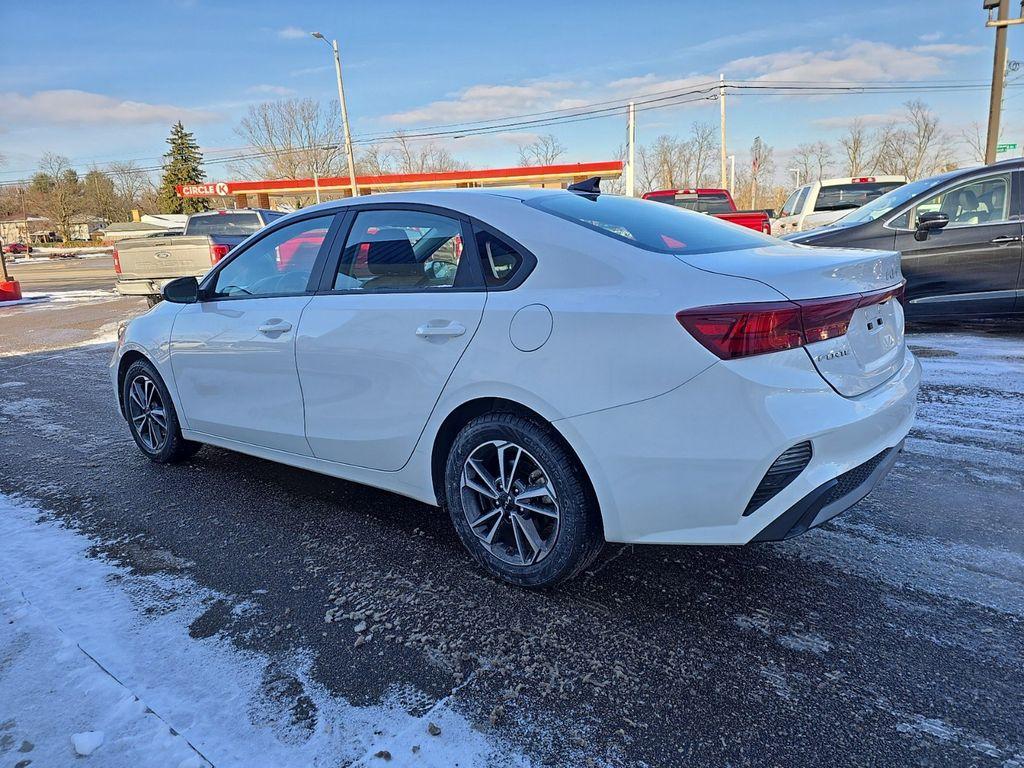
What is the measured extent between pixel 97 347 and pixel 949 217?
10917 mm

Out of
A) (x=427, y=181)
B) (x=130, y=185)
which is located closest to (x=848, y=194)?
(x=427, y=181)

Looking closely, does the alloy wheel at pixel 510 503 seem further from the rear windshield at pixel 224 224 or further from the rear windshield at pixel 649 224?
the rear windshield at pixel 224 224

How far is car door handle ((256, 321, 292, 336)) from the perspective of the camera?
3.36 metres

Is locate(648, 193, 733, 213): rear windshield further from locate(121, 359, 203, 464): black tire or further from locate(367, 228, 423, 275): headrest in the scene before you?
locate(367, 228, 423, 275): headrest

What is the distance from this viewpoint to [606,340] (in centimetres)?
231

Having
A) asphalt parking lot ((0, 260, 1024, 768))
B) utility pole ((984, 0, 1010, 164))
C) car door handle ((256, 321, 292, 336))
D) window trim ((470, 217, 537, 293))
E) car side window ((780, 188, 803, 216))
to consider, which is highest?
utility pole ((984, 0, 1010, 164))

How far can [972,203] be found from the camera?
7254 mm

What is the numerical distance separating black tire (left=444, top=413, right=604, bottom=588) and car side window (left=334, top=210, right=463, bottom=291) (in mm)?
680

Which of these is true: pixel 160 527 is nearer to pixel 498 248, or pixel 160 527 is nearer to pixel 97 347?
pixel 498 248

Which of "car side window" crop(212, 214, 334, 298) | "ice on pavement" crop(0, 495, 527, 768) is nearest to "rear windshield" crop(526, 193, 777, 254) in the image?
"car side window" crop(212, 214, 334, 298)

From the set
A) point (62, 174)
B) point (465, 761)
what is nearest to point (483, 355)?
point (465, 761)

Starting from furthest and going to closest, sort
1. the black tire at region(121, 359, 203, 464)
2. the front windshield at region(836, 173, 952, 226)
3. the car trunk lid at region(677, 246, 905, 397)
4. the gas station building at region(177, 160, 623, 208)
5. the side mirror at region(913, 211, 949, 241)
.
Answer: the gas station building at region(177, 160, 623, 208) < the front windshield at region(836, 173, 952, 226) < the side mirror at region(913, 211, 949, 241) < the black tire at region(121, 359, 203, 464) < the car trunk lid at region(677, 246, 905, 397)

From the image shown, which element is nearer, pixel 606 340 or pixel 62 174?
pixel 606 340

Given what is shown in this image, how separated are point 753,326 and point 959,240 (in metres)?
6.53
